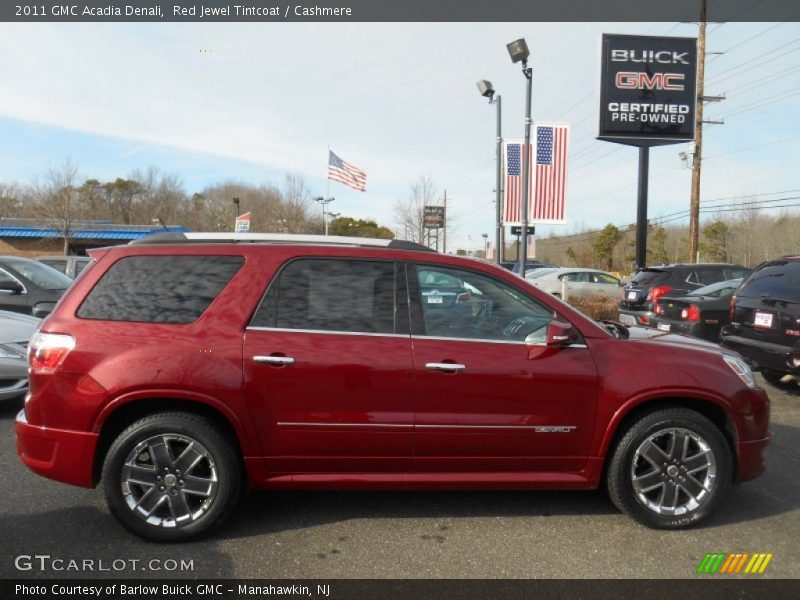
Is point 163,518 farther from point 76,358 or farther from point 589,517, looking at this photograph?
point 589,517

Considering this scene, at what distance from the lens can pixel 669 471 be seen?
11.4 feet

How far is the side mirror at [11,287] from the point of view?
8.92 meters

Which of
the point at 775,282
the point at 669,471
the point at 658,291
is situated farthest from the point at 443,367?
the point at 658,291

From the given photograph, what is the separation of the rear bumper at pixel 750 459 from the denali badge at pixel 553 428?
1145 mm

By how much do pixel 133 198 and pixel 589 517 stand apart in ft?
249

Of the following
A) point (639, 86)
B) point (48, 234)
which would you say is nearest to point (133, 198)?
point (48, 234)

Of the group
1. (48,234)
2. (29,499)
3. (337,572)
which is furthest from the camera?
→ (48,234)

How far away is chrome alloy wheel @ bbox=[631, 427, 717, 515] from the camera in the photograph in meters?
3.45

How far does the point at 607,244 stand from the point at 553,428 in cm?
5531

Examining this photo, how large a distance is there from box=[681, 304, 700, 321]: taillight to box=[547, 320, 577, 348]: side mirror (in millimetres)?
6130

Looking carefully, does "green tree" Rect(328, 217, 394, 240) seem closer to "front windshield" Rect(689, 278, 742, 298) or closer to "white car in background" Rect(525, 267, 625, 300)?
"white car in background" Rect(525, 267, 625, 300)

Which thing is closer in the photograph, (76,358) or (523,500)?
(76,358)

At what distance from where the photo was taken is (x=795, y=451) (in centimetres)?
493

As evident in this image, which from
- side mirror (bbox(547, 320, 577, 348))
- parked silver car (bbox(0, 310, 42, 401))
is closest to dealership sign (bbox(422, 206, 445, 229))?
parked silver car (bbox(0, 310, 42, 401))
